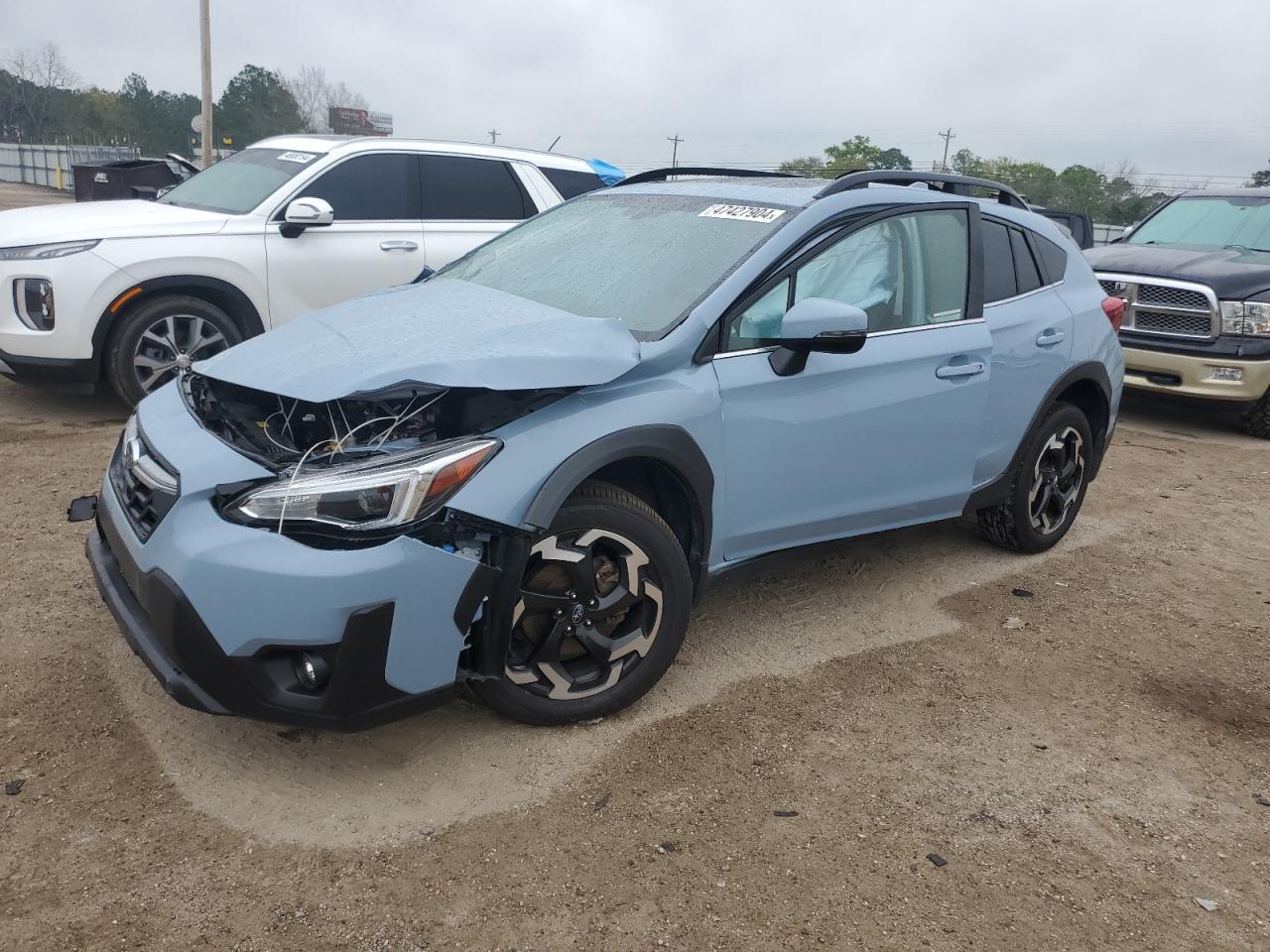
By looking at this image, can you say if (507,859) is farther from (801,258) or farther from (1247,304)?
(1247,304)

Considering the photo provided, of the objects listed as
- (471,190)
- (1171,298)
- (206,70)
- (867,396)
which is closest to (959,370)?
(867,396)

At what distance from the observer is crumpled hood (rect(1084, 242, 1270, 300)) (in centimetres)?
792

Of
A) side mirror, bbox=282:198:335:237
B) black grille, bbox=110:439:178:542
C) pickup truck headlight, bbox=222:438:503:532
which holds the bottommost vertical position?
black grille, bbox=110:439:178:542

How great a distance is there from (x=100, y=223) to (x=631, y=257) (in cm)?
403

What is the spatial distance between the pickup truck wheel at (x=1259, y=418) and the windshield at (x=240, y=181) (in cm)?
726

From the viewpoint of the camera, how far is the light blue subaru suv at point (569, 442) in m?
2.61

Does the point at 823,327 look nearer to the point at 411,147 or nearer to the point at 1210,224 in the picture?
the point at 411,147

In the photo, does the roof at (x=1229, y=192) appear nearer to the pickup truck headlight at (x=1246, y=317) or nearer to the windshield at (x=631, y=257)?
the pickup truck headlight at (x=1246, y=317)

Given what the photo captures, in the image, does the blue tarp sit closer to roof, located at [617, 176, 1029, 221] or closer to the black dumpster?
roof, located at [617, 176, 1029, 221]

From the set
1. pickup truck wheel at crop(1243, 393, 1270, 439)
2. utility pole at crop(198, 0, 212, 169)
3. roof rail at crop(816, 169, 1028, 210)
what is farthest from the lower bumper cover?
utility pole at crop(198, 0, 212, 169)

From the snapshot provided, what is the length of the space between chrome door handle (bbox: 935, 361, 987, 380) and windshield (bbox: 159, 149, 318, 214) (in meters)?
4.58

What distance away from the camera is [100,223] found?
611 centimetres

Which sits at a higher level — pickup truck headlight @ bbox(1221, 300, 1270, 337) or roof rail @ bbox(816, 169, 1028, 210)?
roof rail @ bbox(816, 169, 1028, 210)

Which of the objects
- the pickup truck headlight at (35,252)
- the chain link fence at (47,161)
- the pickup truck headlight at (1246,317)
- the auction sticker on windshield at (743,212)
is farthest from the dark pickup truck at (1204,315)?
the chain link fence at (47,161)
